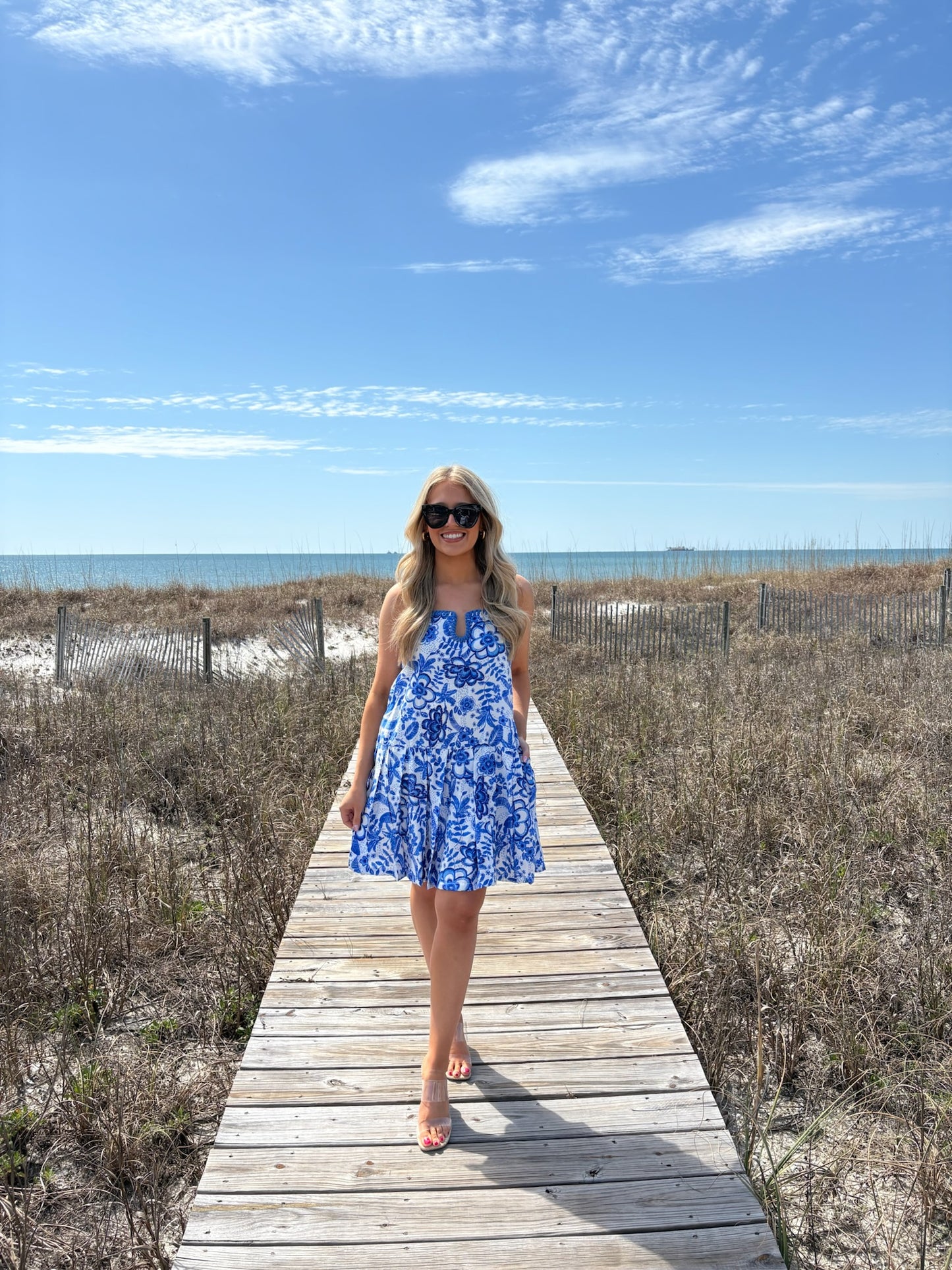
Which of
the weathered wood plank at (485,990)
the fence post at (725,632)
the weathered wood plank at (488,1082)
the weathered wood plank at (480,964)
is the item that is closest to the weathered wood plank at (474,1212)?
the weathered wood plank at (488,1082)

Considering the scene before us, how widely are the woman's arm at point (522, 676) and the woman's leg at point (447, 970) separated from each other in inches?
18.2

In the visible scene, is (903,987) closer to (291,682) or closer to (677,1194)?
(677,1194)

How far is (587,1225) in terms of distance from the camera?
189 cm

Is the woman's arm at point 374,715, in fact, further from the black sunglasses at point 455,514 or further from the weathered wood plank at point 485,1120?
the weathered wood plank at point 485,1120

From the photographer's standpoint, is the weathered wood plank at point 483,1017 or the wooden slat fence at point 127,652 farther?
the wooden slat fence at point 127,652

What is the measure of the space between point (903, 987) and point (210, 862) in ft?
12.4

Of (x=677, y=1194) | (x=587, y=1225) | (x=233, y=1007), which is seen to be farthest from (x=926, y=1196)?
(x=233, y=1007)

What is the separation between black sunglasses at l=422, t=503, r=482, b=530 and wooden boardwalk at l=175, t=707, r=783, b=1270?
1674 millimetres

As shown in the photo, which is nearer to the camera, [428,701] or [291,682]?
[428,701]

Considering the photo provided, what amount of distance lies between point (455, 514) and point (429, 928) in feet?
3.99

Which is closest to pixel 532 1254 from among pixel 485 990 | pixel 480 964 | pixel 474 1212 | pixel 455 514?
pixel 474 1212

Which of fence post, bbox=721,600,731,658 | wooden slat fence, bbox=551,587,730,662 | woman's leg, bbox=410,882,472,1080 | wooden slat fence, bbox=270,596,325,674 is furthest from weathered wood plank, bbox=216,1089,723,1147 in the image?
fence post, bbox=721,600,731,658

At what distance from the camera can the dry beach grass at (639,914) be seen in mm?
2453

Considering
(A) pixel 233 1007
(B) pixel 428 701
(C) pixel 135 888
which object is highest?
(B) pixel 428 701
